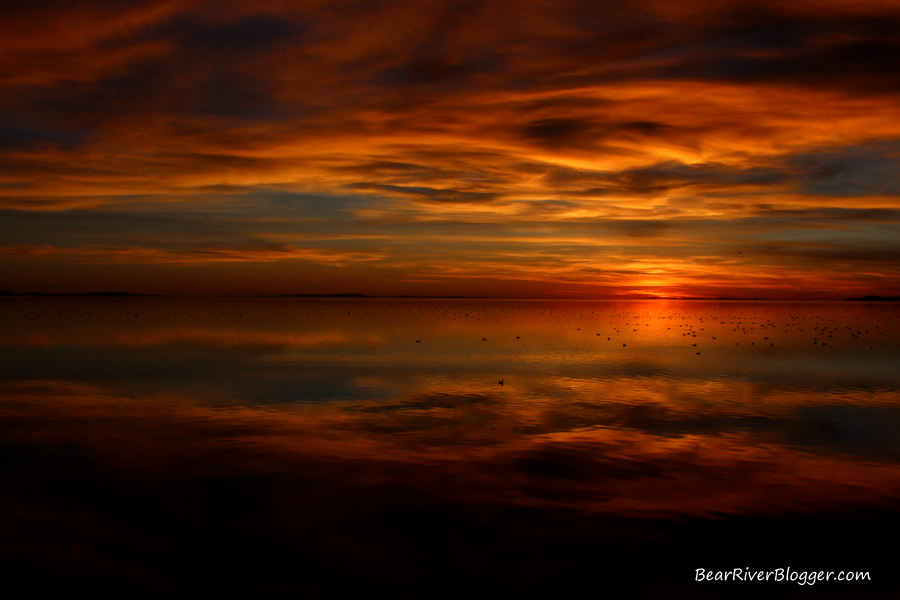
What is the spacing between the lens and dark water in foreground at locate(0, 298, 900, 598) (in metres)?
8.09

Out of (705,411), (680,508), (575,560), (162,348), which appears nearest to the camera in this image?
(575,560)

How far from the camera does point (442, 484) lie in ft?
37.6

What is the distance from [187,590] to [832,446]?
13312mm

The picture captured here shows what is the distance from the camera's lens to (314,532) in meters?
9.23

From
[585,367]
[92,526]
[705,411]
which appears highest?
[585,367]

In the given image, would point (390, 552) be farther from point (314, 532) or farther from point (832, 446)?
point (832, 446)

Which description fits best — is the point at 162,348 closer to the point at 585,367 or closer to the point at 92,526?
the point at 585,367

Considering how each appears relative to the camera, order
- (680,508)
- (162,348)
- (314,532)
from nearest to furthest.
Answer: (314,532) < (680,508) < (162,348)

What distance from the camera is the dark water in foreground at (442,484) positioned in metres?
8.09

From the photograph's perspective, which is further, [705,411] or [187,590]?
[705,411]

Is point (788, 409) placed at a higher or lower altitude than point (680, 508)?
higher

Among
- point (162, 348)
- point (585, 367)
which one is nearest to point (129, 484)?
point (585, 367)

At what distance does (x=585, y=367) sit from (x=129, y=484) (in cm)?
2074

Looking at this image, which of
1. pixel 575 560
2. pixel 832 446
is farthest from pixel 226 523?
pixel 832 446
